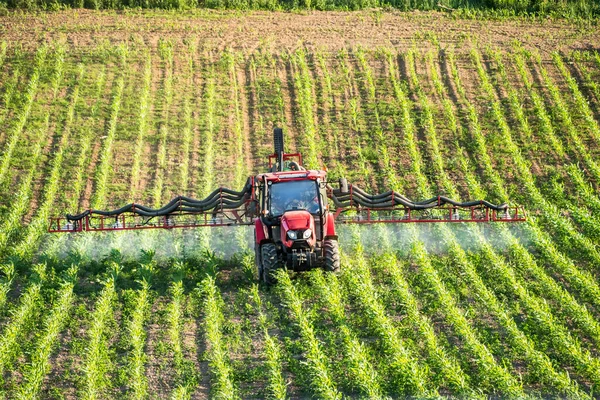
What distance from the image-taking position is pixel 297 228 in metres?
19.6

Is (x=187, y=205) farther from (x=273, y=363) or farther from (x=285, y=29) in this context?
(x=285, y=29)

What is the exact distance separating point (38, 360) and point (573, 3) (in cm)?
2425

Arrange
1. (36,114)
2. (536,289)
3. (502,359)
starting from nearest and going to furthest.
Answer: (502,359), (536,289), (36,114)

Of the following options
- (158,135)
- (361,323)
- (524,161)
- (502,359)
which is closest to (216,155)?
(158,135)

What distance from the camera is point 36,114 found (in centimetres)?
2933

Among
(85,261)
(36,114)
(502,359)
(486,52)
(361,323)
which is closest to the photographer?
(502,359)

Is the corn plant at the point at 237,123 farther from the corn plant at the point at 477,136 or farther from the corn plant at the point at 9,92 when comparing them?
the corn plant at the point at 9,92

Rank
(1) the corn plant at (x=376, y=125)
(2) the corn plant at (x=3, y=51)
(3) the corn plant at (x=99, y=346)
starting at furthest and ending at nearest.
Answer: (2) the corn plant at (x=3, y=51)
(1) the corn plant at (x=376, y=125)
(3) the corn plant at (x=99, y=346)

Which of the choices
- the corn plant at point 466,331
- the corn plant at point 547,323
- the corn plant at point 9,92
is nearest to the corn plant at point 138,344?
the corn plant at point 466,331

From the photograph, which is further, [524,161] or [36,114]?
[36,114]

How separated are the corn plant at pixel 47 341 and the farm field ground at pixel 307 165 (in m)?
0.06

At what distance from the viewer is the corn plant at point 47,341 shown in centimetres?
1688

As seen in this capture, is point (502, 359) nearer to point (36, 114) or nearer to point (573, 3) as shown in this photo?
point (36, 114)

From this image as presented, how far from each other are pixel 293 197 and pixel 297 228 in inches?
37.8
